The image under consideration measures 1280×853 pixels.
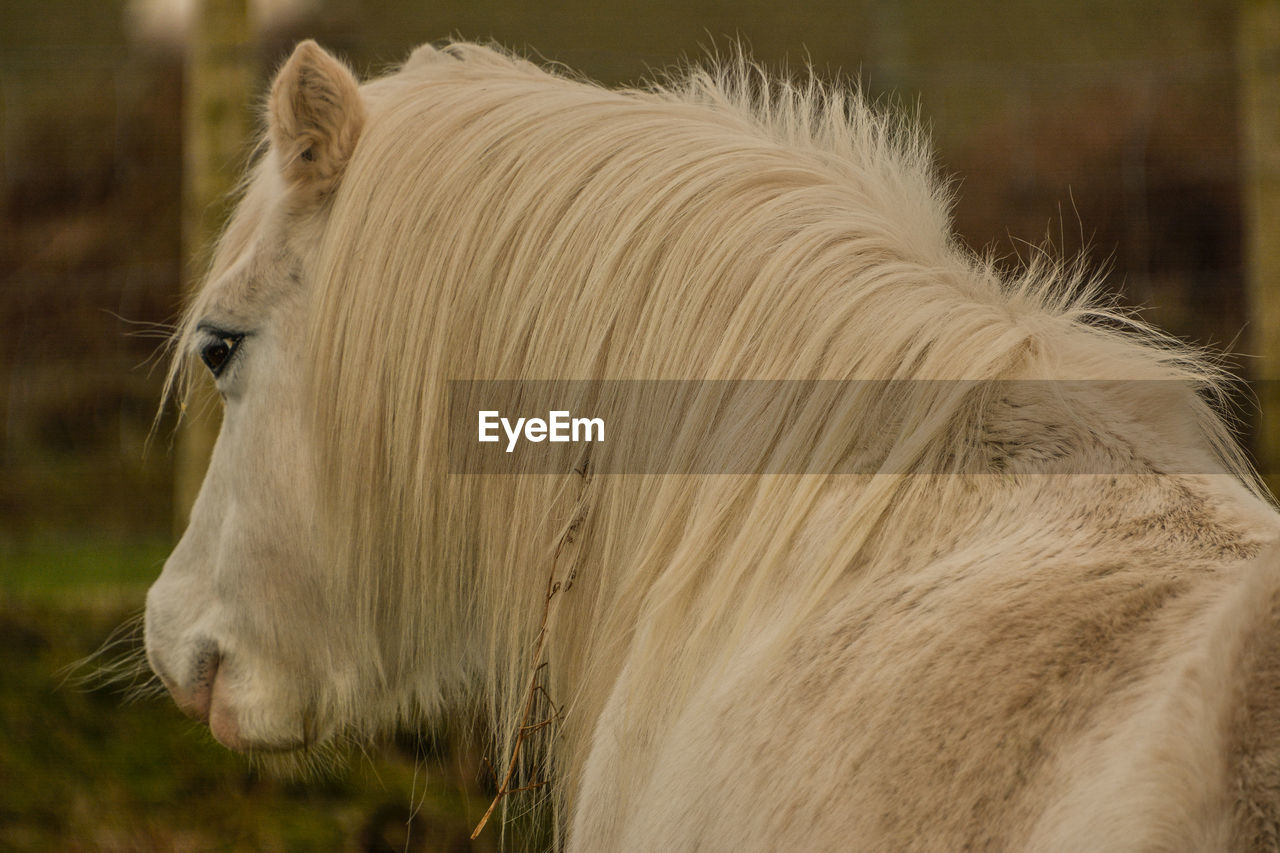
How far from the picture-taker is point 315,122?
1595 millimetres

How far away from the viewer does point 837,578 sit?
3.73 ft

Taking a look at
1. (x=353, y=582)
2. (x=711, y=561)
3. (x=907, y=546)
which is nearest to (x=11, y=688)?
(x=353, y=582)

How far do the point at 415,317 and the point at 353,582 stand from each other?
0.40m

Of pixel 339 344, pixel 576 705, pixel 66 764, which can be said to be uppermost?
pixel 339 344

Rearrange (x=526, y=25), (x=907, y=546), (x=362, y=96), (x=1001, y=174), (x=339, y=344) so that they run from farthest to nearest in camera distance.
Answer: (x=526, y=25)
(x=1001, y=174)
(x=362, y=96)
(x=339, y=344)
(x=907, y=546)

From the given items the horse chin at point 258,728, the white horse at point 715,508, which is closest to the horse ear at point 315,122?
the white horse at point 715,508

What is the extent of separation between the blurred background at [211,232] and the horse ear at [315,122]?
859 mm

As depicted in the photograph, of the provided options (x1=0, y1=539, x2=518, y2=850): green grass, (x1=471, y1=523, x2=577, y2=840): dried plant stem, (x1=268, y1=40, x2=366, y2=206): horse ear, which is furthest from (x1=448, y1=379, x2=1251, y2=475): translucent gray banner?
(x1=0, y1=539, x2=518, y2=850): green grass

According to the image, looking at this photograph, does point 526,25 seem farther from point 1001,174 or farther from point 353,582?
point 353,582

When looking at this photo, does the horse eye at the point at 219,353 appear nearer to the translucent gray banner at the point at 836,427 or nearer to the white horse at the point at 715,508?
the white horse at the point at 715,508

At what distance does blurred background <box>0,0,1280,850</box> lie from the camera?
332cm
